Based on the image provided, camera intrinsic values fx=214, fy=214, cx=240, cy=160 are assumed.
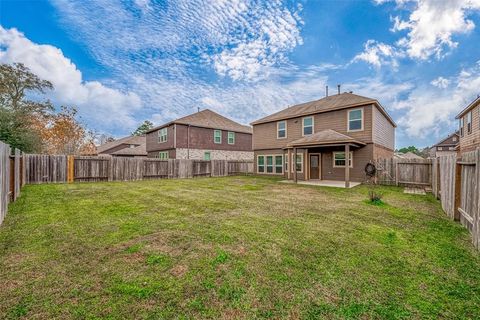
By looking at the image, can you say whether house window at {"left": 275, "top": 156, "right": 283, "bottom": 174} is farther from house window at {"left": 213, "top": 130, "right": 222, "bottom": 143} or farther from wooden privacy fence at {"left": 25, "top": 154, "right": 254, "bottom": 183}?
house window at {"left": 213, "top": 130, "right": 222, "bottom": 143}

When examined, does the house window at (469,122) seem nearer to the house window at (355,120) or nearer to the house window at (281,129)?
the house window at (355,120)

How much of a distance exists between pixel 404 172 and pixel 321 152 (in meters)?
4.87

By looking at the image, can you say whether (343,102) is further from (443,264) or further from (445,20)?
(443,264)

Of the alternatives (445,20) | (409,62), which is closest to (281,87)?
(409,62)

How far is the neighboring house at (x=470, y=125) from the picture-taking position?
13.3 metres

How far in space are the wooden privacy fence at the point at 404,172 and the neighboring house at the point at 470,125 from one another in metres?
4.26

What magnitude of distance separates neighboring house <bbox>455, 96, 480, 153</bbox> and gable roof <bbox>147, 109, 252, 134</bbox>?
63.6ft

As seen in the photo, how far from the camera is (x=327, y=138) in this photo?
12.6 meters

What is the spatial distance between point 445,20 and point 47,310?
18.9 m

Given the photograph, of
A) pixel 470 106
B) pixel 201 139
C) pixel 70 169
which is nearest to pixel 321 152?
pixel 470 106

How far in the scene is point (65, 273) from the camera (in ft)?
9.14

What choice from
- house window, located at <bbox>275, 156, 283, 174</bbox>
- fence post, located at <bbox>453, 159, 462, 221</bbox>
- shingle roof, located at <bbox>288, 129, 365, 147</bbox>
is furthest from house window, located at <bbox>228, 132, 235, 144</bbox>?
fence post, located at <bbox>453, 159, 462, 221</bbox>

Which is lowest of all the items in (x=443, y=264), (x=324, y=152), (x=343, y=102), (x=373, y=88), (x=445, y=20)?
(x=443, y=264)

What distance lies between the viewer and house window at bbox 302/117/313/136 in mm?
15837
